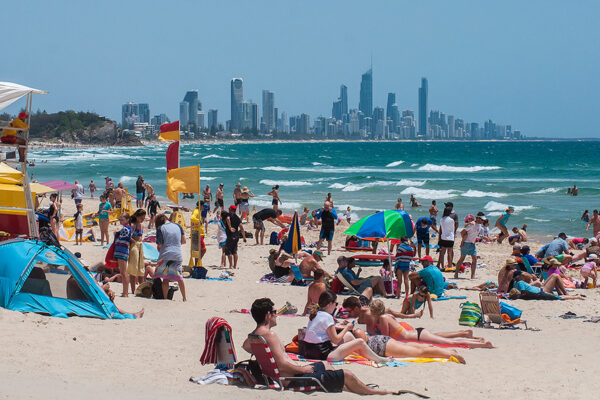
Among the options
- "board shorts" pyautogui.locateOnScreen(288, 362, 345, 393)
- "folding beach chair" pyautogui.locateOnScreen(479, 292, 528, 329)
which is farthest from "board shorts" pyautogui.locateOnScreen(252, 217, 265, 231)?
"board shorts" pyautogui.locateOnScreen(288, 362, 345, 393)

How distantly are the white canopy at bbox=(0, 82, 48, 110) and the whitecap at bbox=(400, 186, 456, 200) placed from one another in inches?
1173

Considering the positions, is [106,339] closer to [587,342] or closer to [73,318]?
[73,318]

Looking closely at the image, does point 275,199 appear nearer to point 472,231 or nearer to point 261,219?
point 261,219

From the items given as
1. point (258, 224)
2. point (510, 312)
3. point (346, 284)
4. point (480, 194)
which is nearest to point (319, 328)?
point (510, 312)

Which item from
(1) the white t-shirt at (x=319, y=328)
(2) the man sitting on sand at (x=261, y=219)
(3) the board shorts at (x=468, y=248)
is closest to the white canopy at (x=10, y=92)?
(1) the white t-shirt at (x=319, y=328)

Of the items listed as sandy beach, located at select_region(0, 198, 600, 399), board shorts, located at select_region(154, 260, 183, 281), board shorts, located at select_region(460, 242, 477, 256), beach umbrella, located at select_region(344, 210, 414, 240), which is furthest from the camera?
board shorts, located at select_region(460, 242, 477, 256)

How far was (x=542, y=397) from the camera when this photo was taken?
259 inches

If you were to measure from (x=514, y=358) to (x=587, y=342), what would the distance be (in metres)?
1.50

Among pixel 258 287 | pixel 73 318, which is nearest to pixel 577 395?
pixel 73 318

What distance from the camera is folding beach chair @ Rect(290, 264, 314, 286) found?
40.9 feet

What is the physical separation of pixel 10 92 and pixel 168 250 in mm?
2816

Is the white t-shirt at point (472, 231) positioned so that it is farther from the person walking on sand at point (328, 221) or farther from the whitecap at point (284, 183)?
the whitecap at point (284, 183)

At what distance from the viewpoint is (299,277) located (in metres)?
12.5

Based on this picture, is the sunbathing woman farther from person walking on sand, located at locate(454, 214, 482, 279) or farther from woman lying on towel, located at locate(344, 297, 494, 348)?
person walking on sand, located at locate(454, 214, 482, 279)
